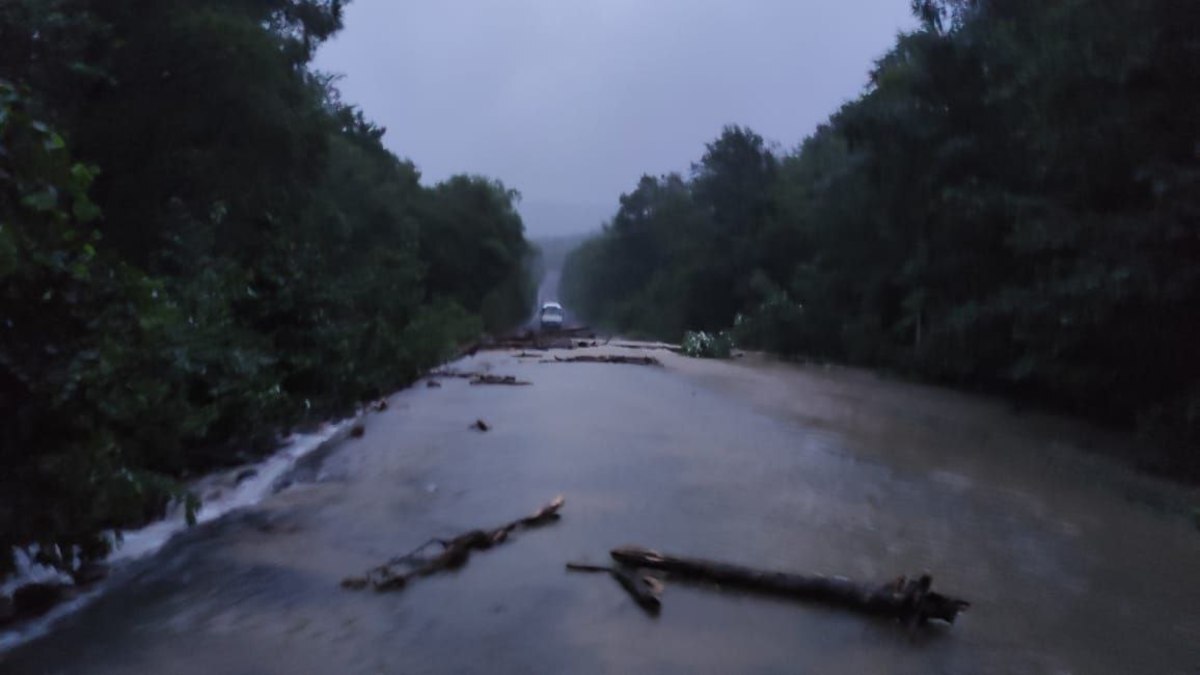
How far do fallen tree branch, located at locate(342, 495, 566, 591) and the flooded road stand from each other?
0.14 metres

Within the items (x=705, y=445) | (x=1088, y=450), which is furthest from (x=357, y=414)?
(x=1088, y=450)

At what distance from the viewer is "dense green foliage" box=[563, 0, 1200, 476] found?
14672 mm

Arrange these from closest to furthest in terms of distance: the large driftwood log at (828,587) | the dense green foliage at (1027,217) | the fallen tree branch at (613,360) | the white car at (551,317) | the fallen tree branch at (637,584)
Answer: the large driftwood log at (828,587), the fallen tree branch at (637,584), the dense green foliage at (1027,217), the fallen tree branch at (613,360), the white car at (551,317)

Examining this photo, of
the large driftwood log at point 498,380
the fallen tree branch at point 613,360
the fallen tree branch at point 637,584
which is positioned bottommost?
the fallen tree branch at point 637,584

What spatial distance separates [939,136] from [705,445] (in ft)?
41.3

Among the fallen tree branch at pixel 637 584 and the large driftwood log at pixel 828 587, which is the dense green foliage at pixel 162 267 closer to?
the fallen tree branch at pixel 637 584

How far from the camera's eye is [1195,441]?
14562mm

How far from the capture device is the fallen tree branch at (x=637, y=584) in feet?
24.6

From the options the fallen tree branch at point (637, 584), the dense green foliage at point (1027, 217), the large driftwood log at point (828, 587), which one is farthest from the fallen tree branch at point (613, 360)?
the fallen tree branch at point (637, 584)

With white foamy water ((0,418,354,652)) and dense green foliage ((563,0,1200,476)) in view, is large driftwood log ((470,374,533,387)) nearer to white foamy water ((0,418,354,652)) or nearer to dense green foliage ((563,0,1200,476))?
white foamy water ((0,418,354,652))

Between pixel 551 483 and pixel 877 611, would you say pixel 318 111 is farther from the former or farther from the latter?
pixel 877 611

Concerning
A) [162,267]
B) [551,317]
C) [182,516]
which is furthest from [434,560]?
[551,317]

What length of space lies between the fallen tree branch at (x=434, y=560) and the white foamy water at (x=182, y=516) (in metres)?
1.83

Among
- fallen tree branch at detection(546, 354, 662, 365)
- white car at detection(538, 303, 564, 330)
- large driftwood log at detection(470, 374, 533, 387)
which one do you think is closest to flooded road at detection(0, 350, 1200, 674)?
large driftwood log at detection(470, 374, 533, 387)
